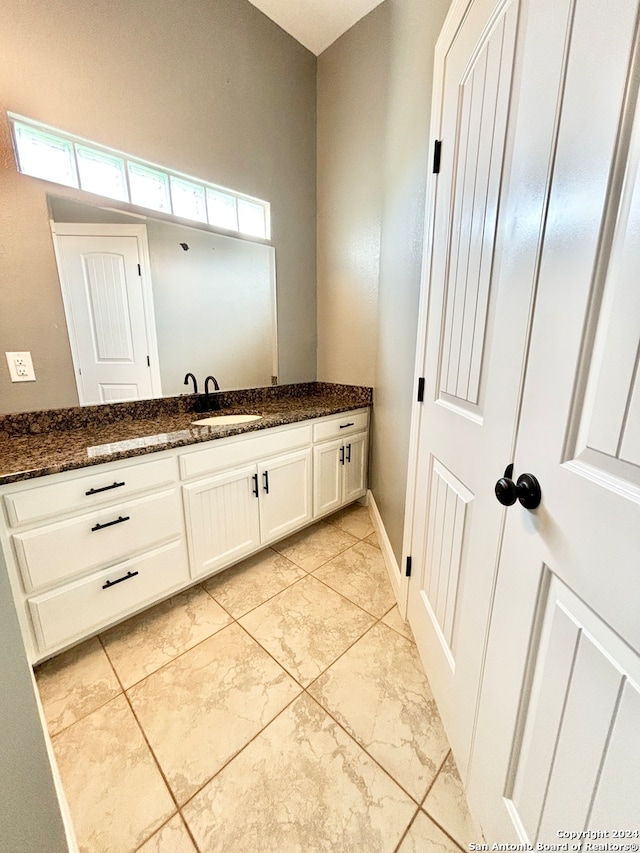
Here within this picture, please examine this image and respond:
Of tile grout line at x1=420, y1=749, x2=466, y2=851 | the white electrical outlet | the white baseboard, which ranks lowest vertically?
tile grout line at x1=420, y1=749, x2=466, y2=851

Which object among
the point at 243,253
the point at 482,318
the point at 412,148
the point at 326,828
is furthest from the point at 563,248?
the point at 243,253

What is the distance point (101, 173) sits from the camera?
62.9 inches

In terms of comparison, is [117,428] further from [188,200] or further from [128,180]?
[188,200]

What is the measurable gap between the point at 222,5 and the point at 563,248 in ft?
8.43

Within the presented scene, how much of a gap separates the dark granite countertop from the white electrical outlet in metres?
0.16

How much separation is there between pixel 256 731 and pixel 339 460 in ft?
4.76

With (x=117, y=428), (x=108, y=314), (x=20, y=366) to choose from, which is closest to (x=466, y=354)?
(x=117, y=428)

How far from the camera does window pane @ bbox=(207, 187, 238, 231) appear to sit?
6.64 ft

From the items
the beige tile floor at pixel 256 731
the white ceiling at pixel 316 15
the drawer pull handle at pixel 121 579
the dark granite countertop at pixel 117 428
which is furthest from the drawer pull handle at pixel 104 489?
the white ceiling at pixel 316 15

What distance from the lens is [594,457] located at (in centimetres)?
50

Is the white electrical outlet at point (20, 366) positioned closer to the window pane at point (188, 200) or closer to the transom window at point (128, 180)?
the transom window at point (128, 180)

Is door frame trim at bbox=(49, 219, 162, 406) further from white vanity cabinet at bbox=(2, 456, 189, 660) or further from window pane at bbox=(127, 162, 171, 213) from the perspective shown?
white vanity cabinet at bbox=(2, 456, 189, 660)

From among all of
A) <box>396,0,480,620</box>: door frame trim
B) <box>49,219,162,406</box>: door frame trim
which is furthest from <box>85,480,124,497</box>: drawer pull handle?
<box>396,0,480,620</box>: door frame trim

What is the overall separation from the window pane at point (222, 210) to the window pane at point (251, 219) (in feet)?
0.14
